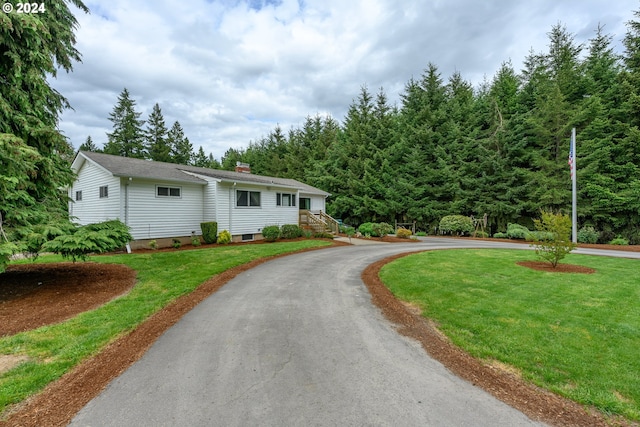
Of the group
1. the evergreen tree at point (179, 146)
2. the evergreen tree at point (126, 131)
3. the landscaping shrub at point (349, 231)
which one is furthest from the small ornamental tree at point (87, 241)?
the evergreen tree at point (179, 146)

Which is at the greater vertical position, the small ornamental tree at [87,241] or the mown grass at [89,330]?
the small ornamental tree at [87,241]

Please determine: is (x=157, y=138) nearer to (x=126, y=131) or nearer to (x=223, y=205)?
(x=126, y=131)

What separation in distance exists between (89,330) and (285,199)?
15.3 metres

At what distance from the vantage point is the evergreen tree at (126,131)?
131ft

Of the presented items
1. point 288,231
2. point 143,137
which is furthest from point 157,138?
point 288,231

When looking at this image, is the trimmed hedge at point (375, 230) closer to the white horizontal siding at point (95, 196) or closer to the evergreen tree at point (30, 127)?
the white horizontal siding at point (95, 196)

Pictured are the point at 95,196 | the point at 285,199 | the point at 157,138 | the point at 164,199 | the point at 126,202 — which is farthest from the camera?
the point at 157,138

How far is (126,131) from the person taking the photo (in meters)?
40.2

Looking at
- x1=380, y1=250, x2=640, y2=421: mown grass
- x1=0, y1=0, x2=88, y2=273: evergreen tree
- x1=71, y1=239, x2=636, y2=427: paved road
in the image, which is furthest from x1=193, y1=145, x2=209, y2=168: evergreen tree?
x1=71, y1=239, x2=636, y2=427: paved road

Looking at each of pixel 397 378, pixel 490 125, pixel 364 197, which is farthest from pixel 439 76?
pixel 397 378

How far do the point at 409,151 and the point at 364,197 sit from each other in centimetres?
628

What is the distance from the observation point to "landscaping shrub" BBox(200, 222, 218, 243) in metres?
14.6

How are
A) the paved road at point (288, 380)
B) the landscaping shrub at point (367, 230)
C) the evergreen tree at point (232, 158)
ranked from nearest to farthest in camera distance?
the paved road at point (288, 380) < the landscaping shrub at point (367, 230) < the evergreen tree at point (232, 158)

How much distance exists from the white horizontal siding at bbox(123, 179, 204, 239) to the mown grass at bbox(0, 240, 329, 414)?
462 centimetres
